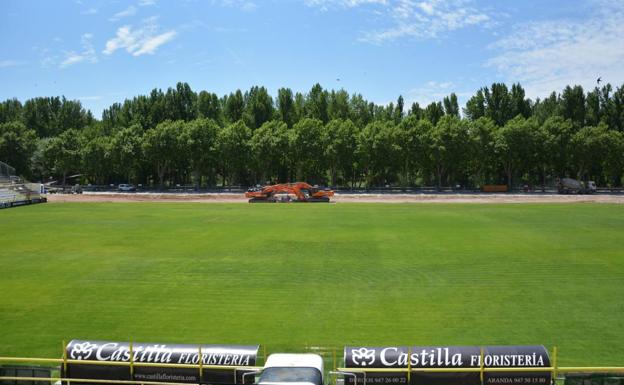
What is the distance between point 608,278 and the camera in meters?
24.1

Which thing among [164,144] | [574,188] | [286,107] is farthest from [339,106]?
[574,188]

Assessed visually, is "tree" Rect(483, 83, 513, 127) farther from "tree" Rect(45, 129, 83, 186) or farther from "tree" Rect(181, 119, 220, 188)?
"tree" Rect(45, 129, 83, 186)

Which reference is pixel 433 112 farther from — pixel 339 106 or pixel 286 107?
pixel 286 107

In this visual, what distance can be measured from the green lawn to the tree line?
59.1 metres

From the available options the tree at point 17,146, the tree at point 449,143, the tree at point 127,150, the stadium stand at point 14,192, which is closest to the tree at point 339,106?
the tree at point 449,143

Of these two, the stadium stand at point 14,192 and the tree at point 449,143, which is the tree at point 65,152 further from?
the tree at point 449,143

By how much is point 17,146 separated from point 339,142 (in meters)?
76.0

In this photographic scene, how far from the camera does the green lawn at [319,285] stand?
56.7 ft

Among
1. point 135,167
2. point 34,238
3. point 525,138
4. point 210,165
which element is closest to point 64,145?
point 135,167

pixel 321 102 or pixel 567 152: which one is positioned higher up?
pixel 321 102

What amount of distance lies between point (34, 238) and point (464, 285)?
3145 centimetres

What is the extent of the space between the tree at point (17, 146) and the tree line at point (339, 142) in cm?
23

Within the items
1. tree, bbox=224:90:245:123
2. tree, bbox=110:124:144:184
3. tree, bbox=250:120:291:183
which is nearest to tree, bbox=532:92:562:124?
tree, bbox=250:120:291:183

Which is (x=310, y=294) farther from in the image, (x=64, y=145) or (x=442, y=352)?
(x=64, y=145)
